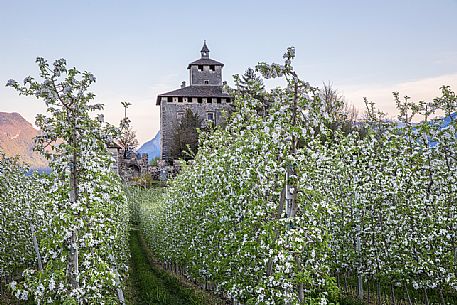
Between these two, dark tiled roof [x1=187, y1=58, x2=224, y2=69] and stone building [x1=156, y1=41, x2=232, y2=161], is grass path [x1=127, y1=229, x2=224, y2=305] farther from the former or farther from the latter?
dark tiled roof [x1=187, y1=58, x2=224, y2=69]

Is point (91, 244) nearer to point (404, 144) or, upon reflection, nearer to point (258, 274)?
point (258, 274)

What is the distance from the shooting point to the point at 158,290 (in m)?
13.9

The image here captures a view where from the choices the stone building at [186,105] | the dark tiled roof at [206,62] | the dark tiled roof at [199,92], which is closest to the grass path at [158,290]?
the stone building at [186,105]

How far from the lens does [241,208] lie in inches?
377

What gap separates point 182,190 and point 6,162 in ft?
19.0

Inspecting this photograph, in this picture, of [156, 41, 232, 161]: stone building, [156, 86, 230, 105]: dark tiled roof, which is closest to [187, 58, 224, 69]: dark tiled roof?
[156, 41, 232, 161]: stone building

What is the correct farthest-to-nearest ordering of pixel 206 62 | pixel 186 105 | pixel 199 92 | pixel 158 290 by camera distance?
pixel 206 62 → pixel 199 92 → pixel 186 105 → pixel 158 290

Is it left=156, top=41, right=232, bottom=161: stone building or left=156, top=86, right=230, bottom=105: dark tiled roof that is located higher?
left=156, top=86, right=230, bottom=105: dark tiled roof

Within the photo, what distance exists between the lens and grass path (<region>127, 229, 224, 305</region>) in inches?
494

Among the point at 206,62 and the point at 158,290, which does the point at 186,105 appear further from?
the point at 158,290

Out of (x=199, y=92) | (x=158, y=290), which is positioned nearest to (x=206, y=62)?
(x=199, y=92)

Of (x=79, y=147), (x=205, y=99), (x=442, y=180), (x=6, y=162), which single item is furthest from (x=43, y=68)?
(x=205, y=99)

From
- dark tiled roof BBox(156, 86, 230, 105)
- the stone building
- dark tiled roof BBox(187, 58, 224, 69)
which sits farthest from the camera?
dark tiled roof BBox(187, 58, 224, 69)

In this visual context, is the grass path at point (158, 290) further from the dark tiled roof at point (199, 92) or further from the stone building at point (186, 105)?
the dark tiled roof at point (199, 92)
